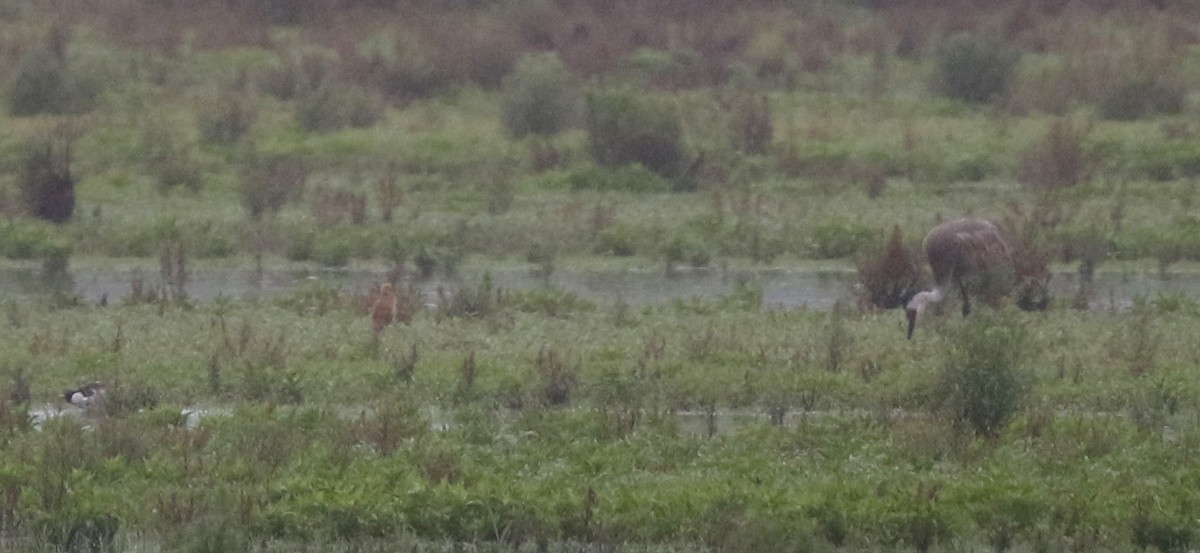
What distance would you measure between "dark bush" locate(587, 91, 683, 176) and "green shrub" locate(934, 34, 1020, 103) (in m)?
5.57

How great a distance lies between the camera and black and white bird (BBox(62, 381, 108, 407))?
12.8 meters

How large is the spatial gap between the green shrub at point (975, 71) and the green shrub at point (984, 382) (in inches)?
670

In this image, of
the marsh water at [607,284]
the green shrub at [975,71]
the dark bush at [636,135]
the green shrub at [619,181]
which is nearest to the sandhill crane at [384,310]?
the marsh water at [607,284]

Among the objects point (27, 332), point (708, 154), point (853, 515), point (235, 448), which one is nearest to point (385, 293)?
point (27, 332)

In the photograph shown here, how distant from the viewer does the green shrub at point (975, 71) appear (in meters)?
29.3

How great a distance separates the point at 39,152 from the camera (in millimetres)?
22828

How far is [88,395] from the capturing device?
12867mm

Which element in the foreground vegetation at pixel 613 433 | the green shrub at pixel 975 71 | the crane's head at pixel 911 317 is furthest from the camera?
the green shrub at pixel 975 71

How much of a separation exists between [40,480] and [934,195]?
1426 cm

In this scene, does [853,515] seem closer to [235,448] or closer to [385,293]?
[235,448]

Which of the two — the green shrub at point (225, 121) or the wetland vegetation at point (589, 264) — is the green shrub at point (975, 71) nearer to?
the wetland vegetation at point (589, 264)

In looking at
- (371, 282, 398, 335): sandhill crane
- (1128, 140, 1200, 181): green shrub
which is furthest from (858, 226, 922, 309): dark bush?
(1128, 140, 1200, 181): green shrub

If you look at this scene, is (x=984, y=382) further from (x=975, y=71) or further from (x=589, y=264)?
(x=975, y=71)

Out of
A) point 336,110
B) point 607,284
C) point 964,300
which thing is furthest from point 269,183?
point 964,300
